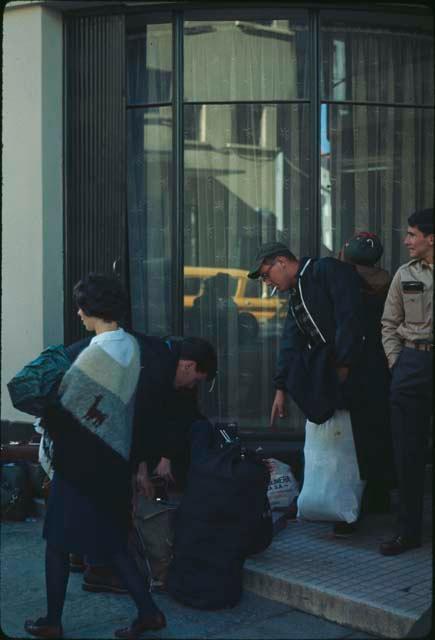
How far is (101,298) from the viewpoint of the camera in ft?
14.1

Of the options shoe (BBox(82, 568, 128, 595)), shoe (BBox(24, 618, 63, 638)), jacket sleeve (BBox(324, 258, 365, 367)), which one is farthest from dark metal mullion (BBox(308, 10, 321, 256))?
shoe (BBox(24, 618, 63, 638))

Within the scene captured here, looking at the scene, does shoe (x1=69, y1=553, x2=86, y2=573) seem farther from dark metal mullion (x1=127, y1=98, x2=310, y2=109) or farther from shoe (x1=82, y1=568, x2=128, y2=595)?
dark metal mullion (x1=127, y1=98, x2=310, y2=109)

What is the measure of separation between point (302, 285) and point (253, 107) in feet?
8.14

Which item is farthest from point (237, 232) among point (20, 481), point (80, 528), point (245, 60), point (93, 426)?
point (80, 528)

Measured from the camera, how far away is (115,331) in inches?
170

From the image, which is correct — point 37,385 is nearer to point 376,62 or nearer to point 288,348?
point 288,348

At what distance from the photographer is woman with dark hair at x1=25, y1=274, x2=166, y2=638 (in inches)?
163

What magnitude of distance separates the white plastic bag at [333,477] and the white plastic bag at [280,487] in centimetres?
74

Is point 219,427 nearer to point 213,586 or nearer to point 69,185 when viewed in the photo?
point 213,586

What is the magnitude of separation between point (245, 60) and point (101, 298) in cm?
357

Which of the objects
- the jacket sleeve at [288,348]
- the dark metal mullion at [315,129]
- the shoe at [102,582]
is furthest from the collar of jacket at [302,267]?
the shoe at [102,582]

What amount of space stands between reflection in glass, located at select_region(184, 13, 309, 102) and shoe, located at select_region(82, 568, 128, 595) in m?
3.86

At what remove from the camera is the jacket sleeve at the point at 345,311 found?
509cm

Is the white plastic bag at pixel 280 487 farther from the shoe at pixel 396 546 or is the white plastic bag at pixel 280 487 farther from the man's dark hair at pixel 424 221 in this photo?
the man's dark hair at pixel 424 221
